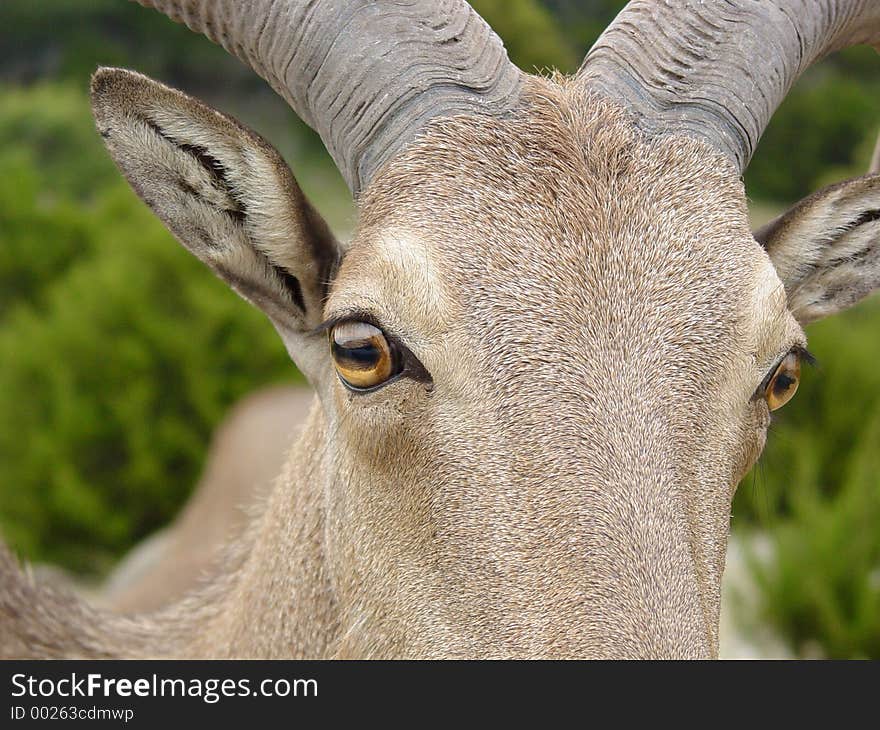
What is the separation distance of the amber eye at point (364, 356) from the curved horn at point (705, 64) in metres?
1.29

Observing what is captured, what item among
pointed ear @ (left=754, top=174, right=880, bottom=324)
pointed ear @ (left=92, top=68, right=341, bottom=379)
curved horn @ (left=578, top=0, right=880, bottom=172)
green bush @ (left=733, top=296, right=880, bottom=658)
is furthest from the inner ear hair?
green bush @ (left=733, top=296, right=880, bottom=658)

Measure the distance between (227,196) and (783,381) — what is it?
7.29 ft

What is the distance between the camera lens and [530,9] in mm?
30469

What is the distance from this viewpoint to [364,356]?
3.89 m

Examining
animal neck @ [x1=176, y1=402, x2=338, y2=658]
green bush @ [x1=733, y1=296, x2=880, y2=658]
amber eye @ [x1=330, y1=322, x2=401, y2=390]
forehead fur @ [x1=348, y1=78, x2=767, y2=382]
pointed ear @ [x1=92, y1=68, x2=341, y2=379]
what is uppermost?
green bush @ [x1=733, y1=296, x2=880, y2=658]

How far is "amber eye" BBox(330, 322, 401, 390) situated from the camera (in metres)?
3.84

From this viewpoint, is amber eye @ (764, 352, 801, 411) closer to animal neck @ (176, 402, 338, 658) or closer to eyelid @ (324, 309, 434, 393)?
eyelid @ (324, 309, 434, 393)

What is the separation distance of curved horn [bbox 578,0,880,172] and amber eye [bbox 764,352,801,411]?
811 mm

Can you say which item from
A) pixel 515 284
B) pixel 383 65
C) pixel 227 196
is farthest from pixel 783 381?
pixel 227 196

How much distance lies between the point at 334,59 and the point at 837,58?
139 feet

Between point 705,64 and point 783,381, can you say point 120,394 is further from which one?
point 783,381

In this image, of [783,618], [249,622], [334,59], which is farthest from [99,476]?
[334,59]

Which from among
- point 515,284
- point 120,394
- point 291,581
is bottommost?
point 291,581
